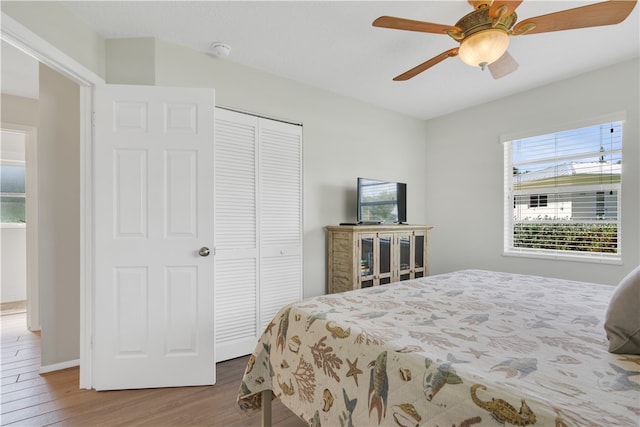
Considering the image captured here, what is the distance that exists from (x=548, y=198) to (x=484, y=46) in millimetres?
2287

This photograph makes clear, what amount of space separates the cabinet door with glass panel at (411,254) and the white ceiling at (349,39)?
161cm

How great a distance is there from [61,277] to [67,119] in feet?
4.25

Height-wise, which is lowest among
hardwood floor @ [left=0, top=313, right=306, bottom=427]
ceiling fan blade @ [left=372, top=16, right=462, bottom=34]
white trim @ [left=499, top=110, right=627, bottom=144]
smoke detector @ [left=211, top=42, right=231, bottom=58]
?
hardwood floor @ [left=0, top=313, right=306, bottom=427]

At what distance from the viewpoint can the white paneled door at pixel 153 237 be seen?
2.13m

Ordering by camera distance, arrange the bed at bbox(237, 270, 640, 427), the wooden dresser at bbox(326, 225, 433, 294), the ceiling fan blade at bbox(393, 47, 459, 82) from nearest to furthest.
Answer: the bed at bbox(237, 270, 640, 427), the ceiling fan blade at bbox(393, 47, 459, 82), the wooden dresser at bbox(326, 225, 433, 294)

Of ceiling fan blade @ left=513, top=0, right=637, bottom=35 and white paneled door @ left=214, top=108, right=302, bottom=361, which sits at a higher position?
ceiling fan blade @ left=513, top=0, right=637, bottom=35

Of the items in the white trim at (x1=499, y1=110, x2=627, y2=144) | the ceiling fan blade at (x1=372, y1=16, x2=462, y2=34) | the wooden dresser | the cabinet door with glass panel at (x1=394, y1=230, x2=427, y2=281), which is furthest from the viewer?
the cabinet door with glass panel at (x1=394, y1=230, x2=427, y2=281)

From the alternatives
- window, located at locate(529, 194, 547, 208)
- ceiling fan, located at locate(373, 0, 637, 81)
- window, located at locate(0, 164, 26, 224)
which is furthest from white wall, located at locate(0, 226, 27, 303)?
window, located at locate(529, 194, 547, 208)

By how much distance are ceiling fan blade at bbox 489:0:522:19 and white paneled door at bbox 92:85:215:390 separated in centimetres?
183

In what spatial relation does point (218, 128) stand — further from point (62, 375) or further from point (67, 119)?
point (62, 375)

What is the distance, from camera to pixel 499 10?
1.54 meters

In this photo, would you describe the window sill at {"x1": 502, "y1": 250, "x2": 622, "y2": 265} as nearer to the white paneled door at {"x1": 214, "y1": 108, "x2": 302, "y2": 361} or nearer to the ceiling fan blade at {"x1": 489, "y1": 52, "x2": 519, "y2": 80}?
the ceiling fan blade at {"x1": 489, "y1": 52, "x2": 519, "y2": 80}

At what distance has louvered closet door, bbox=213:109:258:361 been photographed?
→ 103 inches

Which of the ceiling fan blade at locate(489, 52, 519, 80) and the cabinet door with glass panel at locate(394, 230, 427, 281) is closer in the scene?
the ceiling fan blade at locate(489, 52, 519, 80)
